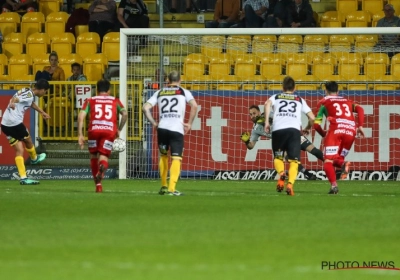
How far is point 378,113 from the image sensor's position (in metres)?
23.2

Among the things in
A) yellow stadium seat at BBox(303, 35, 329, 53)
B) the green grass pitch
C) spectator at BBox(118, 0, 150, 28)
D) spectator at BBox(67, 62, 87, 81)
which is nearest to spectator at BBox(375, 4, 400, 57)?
yellow stadium seat at BBox(303, 35, 329, 53)

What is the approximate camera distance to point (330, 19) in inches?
1011

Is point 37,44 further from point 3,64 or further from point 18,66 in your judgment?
point 3,64

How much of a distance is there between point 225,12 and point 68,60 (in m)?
4.01

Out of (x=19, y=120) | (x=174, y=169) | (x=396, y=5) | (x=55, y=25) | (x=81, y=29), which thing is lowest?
(x=174, y=169)

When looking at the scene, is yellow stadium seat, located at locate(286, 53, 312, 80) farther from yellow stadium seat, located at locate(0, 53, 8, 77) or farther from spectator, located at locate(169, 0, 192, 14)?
yellow stadium seat, located at locate(0, 53, 8, 77)

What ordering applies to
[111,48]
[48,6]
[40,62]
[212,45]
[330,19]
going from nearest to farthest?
[212,45]
[330,19]
[111,48]
[40,62]
[48,6]

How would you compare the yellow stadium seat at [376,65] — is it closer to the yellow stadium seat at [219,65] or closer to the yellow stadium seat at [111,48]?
the yellow stadium seat at [219,65]

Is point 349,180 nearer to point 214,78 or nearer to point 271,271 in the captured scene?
point 214,78

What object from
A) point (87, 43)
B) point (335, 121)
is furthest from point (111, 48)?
point (335, 121)

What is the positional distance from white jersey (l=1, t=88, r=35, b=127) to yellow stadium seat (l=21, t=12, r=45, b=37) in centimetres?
761

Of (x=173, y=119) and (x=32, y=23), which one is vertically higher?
(x=32, y=23)

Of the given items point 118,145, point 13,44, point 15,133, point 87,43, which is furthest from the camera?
point 13,44

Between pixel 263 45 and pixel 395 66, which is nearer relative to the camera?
pixel 395 66
